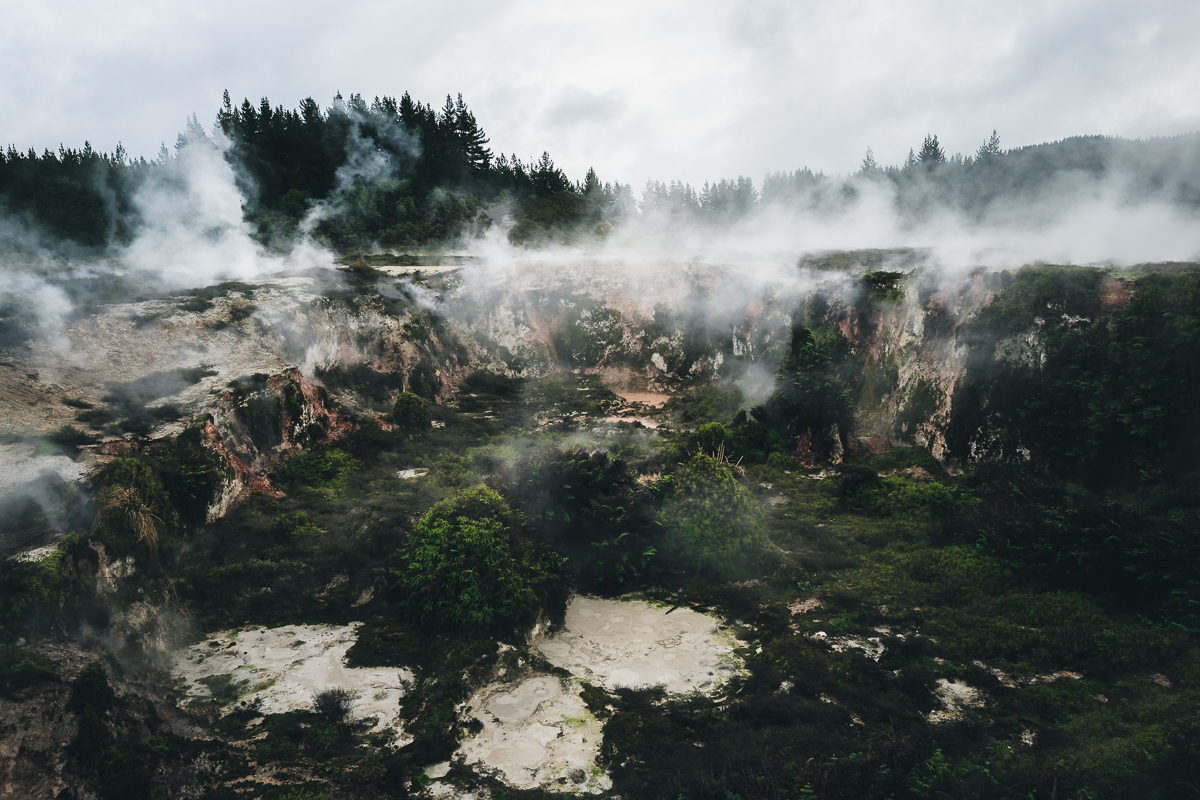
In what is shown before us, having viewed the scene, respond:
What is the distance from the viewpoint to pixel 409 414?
23078 mm

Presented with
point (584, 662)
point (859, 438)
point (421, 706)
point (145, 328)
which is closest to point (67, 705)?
point (421, 706)

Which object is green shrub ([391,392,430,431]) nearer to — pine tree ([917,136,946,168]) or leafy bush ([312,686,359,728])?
leafy bush ([312,686,359,728])

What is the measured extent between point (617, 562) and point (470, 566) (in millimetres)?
3611

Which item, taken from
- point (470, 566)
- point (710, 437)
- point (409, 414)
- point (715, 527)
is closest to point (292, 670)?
point (470, 566)

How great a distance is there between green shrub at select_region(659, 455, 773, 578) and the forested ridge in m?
20.9

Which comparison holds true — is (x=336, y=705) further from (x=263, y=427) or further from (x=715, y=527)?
(x=263, y=427)

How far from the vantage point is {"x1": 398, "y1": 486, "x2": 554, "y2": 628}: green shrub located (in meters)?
11.6

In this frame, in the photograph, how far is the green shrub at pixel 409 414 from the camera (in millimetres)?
23062

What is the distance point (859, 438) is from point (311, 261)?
25.7 meters

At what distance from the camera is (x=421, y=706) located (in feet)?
32.4

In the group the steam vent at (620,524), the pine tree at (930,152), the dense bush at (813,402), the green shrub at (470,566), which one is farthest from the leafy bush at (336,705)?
the pine tree at (930,152)

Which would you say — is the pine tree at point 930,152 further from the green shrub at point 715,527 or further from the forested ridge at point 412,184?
the green shrub at point 715,527

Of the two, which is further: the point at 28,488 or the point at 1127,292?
the point at 1127,292

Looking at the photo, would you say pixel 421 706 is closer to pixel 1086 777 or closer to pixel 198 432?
pixel 1086 777
